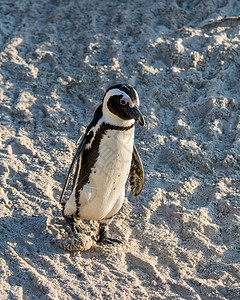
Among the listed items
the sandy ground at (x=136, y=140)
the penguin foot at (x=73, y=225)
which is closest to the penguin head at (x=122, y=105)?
the penguin foot at (x=73, y=225)

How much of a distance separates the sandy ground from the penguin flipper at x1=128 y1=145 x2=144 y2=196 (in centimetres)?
23

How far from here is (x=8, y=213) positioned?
3.51 m

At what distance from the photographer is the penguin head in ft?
10.1

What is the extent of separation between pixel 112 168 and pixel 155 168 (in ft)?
3.10

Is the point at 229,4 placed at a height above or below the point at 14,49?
above

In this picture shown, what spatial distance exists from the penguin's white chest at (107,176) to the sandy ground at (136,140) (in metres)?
0.28

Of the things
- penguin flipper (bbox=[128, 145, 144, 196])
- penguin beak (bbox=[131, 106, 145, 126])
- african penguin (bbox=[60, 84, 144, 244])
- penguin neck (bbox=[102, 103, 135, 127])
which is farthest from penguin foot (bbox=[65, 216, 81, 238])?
penguin beak (bbox=[131, 106, 145, 126])

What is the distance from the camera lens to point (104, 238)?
138 inches

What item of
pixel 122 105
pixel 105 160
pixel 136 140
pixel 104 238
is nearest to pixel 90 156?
pixel 105 160

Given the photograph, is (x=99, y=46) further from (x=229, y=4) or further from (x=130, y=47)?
(x=229, y=4)

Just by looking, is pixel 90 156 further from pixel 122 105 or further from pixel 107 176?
pixel 122 105

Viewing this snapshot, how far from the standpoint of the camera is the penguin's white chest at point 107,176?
325 cm

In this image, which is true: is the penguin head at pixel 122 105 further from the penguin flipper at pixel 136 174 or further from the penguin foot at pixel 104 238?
the penguin foot at pixel 104 238

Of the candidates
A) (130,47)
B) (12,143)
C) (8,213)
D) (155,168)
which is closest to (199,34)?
(130,47)
